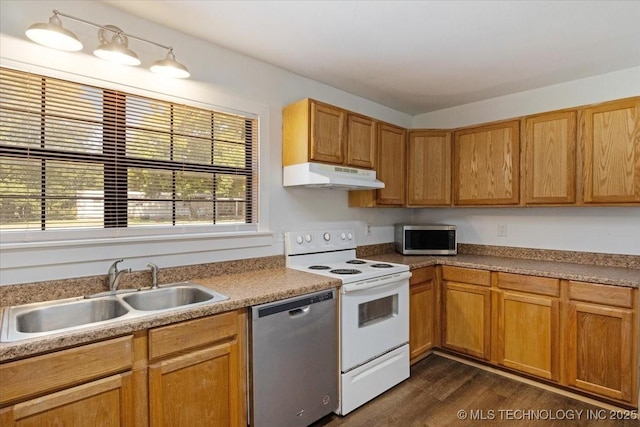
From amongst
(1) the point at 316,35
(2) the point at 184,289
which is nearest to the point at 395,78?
(1) the point at 316,35

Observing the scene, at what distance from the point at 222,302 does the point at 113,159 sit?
103 centimetres

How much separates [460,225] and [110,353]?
3.24 meters

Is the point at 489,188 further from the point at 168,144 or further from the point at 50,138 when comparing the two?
the point at 50,138

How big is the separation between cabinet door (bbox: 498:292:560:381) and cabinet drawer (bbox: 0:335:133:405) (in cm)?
259

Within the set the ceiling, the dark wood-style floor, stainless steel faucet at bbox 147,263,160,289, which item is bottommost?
the dark wood-style floor

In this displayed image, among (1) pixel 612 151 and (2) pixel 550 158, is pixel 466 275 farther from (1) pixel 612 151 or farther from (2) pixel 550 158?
(1) pixel 612 151

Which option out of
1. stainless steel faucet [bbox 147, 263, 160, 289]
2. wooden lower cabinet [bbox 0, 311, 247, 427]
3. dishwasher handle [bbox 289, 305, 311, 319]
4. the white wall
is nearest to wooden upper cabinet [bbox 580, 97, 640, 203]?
the white wall

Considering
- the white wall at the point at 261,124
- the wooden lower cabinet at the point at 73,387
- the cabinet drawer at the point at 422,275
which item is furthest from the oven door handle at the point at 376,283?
the wooden lower cabinet at the point at 73,387

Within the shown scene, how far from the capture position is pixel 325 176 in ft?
8.25

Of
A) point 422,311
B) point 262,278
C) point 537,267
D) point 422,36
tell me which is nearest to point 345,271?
point 262,278

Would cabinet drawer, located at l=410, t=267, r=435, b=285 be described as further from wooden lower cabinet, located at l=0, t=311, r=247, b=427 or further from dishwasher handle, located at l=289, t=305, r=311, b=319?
wooden lower cabinet, located at l=0, t=311, r=247, b=427

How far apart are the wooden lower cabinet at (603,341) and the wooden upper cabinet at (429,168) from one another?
134 centimetres

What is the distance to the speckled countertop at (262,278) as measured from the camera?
Answer: 1.40 metres

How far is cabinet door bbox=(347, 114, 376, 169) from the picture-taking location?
284cm
